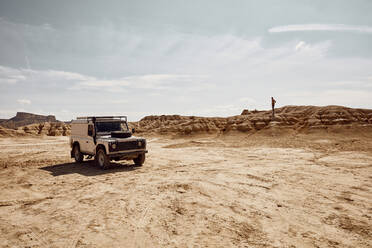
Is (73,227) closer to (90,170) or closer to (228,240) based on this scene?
(228,240)

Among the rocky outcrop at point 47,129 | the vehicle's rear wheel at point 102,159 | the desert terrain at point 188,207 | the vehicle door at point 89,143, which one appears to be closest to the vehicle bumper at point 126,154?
the vehicle's rear wheel at point 102,159

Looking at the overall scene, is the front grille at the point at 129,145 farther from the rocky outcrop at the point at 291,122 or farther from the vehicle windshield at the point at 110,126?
the rocky outcrop at the point at 291,122

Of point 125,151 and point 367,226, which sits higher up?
point 125,151

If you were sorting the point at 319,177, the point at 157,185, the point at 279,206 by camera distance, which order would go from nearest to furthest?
1. the point at 279,206
2. the point at 157,185
3. the point at 319,177

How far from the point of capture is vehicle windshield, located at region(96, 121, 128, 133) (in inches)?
479

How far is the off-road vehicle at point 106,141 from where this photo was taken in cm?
1092

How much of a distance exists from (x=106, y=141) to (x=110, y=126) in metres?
1.95

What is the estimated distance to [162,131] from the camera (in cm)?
4809

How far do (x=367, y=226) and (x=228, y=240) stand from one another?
307 centimetres

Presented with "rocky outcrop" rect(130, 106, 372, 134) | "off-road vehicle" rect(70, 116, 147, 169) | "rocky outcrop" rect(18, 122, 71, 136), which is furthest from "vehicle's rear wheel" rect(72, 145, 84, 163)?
"rocky outcrop" rect(18, 122, 71, 136)

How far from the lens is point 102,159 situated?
1143 cm

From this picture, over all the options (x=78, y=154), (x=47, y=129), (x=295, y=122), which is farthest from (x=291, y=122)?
(x=47, y=129)

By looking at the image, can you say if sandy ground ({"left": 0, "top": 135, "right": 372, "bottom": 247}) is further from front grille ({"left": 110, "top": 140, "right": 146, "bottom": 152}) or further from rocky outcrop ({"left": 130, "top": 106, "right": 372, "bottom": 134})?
rocky outcrop ({"left": 130, "top": 106, "right": 372, "bottom": 134})

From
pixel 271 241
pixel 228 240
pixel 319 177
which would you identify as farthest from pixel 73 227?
pixel 319 177
